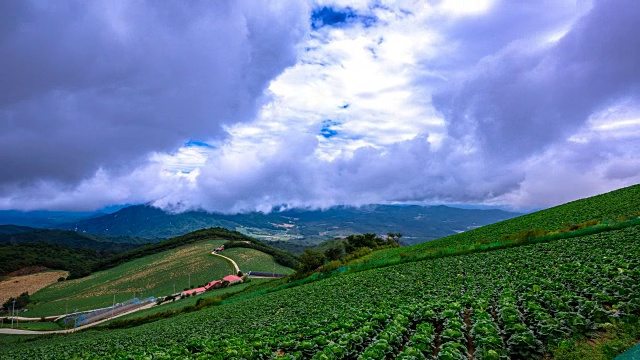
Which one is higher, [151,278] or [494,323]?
[494,323]

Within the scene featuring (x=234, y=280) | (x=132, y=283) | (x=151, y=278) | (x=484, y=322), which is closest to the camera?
(x=484, y=322)

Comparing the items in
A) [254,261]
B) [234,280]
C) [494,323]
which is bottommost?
[234,280]

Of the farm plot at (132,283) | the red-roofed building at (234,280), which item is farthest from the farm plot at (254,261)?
the red-roofed building at (234,280)

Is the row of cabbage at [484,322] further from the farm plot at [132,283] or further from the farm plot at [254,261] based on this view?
the farm plot at [254,261]

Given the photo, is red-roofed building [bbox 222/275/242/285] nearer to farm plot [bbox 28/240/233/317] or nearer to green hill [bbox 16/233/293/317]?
green hill [bbox 16/233/293/317]

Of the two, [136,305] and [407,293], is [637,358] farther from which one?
[136,305]

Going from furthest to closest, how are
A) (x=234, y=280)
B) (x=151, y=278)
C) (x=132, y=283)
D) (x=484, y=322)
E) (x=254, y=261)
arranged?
(x=254, y=261)
(x=151, y=278)
(x=132, y=283)
(x=234, y=280)
(x=484, y=322)

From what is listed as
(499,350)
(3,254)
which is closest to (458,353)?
(499,350)

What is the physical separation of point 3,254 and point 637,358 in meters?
272

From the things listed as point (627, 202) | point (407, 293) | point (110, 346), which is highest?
point (627, 202)

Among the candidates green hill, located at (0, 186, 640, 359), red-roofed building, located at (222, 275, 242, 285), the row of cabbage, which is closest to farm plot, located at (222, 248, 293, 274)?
red-roofed building, located at (222, 275, 242, 285)

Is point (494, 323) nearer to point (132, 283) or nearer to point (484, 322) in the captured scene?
point (484, 322)

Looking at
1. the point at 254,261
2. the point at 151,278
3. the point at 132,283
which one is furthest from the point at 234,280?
the point at 132,283

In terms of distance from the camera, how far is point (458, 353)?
8.44 meters
